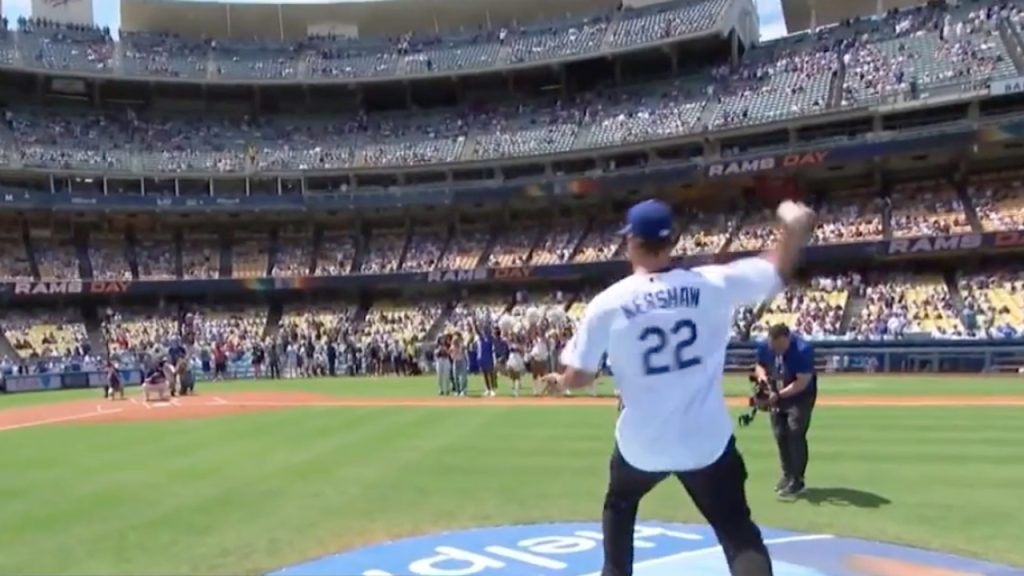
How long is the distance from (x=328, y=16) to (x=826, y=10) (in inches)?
1292

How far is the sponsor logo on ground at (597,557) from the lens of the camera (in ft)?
22.0

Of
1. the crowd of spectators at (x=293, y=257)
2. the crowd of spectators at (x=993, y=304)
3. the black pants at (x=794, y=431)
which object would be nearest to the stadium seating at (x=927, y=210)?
the crowd of spectators at (x=993, y=304)

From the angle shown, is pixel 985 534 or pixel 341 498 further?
pixel 341 498

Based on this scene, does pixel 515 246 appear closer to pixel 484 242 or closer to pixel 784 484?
pixel 484 242

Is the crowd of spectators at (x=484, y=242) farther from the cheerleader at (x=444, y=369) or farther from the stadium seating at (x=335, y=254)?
the cheerleader at (x=444, y=369)

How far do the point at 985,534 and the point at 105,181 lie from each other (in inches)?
2125

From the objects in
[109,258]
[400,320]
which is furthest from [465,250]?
[109,258]

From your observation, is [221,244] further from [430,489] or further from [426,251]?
[430,489]

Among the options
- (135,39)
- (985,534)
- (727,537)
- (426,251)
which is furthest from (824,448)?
(135,39)

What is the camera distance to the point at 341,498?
10.1 metres

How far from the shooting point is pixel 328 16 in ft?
208

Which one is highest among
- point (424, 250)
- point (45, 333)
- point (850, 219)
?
point (424, 250)

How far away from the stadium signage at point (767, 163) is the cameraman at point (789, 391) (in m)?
33.6

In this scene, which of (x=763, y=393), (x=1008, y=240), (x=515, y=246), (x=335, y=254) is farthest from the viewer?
(x=335, y=254)
